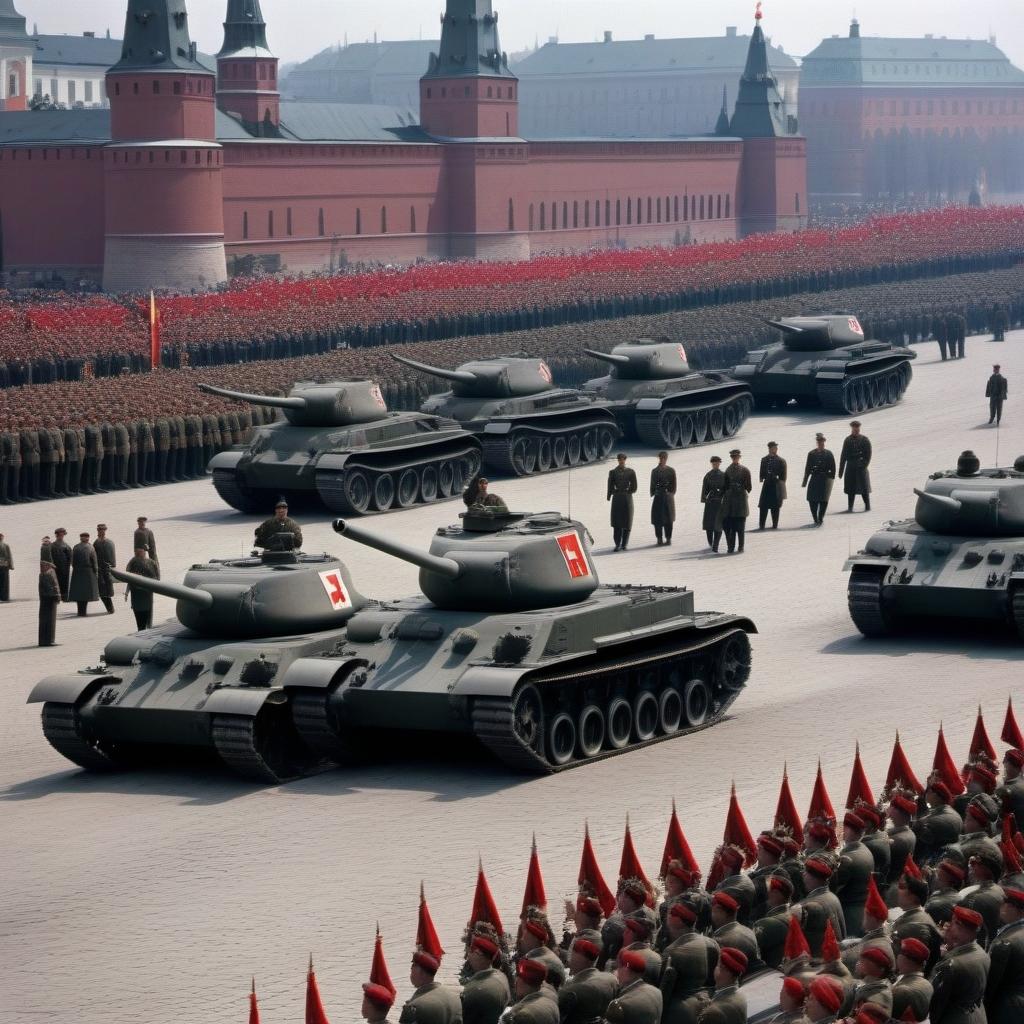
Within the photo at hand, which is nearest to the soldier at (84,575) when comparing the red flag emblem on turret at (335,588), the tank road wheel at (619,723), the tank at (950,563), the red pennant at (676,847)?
the red flag emblem on turret at (335,588)

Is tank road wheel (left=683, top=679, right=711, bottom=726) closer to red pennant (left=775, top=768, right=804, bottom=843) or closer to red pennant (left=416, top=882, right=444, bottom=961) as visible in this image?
red pennant (left=775, top=768, right=804, bottom=843)

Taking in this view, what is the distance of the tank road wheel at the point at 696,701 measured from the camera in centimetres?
1606

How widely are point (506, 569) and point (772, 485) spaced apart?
35.6 feet

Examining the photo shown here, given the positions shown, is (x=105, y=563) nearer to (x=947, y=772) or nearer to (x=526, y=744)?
(x=526, y=744)

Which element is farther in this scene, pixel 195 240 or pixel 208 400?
pixel 195 240

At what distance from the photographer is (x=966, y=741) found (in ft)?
49.0

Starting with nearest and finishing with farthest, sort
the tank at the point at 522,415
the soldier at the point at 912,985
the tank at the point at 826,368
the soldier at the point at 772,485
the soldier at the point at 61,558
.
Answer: the soldier at the point at 912,985, the soldier at the point at 61,558, the soldier at the point at 772,485, the tank at the point at 522,415, the tank at the point at 826,368

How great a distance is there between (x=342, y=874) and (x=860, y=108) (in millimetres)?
139653

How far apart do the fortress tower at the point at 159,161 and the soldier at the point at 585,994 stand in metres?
55.6

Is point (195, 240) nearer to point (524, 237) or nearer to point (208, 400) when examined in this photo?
point (524, 237)

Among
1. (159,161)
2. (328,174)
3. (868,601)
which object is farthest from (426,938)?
(328,174)

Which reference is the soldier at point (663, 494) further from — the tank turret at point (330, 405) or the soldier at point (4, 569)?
the soldier at point (4, 569)

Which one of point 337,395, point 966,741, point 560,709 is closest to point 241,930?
point 560,709

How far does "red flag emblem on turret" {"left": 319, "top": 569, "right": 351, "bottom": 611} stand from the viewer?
1588cm
